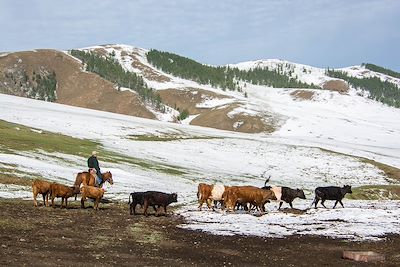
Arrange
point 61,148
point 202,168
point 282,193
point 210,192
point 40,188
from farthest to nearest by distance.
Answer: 1. point 202,168
2. point 61,148
3. point 282,193
4. point 210,192
5. point 40,188

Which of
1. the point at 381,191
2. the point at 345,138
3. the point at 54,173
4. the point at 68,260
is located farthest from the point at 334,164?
the point at 345,138

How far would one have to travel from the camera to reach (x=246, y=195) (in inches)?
1098

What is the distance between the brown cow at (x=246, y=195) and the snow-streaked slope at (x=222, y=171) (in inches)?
62.7

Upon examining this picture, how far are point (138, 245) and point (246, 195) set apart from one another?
11.1 meters

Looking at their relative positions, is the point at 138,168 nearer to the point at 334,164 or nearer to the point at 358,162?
the point at 334,164

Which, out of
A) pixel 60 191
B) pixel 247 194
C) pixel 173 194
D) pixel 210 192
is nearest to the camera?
pixel 60 191

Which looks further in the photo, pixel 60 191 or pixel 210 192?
pixel 210 192

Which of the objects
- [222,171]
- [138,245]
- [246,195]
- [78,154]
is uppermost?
[246,195]

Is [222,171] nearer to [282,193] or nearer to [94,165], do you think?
[94,165]

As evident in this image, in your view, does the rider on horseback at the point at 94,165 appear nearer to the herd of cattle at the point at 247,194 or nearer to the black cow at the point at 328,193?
the herd of cattle at the point at 247,194

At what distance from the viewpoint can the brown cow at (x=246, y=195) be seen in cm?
2788

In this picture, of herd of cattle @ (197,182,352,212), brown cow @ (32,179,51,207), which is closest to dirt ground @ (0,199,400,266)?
brown cow @ (32,179,51,207)

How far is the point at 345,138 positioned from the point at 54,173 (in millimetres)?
125780

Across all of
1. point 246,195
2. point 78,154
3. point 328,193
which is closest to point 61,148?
point 78,154
